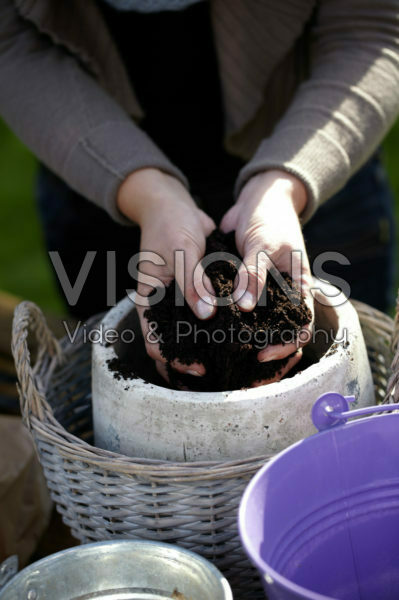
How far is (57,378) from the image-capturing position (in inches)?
45.0

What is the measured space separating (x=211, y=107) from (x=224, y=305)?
28.4 inches

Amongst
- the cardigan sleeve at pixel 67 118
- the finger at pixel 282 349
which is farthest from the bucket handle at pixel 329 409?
the cardigan sleeve at pixel 67 118

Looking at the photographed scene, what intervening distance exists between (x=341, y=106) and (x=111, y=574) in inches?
33.5

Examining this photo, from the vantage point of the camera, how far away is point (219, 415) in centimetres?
84

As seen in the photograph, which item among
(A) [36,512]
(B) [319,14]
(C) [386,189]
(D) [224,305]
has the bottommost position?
(C) [386,189]

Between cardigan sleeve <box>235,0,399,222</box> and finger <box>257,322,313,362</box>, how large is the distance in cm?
28

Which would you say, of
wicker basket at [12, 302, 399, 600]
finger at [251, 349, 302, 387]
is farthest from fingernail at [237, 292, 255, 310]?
wicker basket at [12, 302, 399, 600]

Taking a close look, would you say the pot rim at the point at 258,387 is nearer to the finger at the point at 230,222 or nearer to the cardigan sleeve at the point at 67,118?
the finger at the point at 230,222

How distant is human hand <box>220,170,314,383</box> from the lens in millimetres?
964

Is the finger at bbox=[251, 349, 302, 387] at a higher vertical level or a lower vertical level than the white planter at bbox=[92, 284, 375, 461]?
lower

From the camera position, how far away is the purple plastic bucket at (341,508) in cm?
72

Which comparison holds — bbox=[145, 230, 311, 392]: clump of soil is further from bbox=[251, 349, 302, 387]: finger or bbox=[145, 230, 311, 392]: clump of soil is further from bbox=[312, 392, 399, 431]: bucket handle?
bbox=[312, 392, 399, 431]: bucket handle

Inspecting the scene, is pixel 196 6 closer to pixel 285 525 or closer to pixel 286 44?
pixel 286 44

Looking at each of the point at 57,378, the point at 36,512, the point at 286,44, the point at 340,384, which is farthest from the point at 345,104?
the point at 36,512
